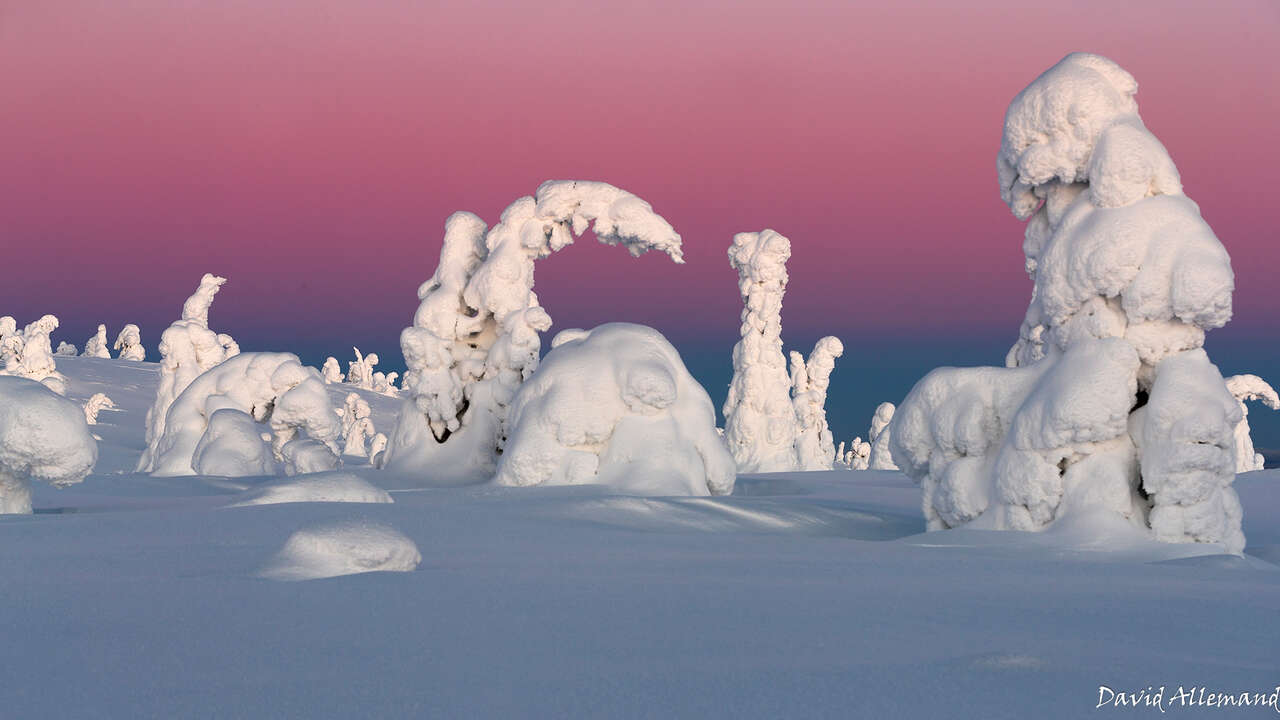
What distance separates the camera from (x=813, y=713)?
10.5 feet

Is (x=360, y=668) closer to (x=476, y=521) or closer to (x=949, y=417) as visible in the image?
(x=476, y=521)

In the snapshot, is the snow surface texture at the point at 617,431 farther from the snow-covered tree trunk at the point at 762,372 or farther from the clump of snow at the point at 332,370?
the clump of snow at the point at 332,370

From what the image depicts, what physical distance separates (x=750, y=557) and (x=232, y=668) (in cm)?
356

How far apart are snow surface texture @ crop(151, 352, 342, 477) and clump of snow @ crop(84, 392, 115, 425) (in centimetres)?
1735

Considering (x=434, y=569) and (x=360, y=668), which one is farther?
(x=434, y=569)

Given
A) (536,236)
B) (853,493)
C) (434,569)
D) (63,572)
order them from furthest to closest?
(536,236) < (853,493) < (434,569) < (63,572)

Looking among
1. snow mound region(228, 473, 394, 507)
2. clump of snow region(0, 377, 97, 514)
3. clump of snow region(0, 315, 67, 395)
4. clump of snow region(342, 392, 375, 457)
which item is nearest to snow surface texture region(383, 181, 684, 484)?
snow mound region(228, 473, 394, 507)

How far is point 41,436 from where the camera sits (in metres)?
7.55

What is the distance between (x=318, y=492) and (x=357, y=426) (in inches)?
1576

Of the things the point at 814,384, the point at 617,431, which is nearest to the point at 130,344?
the point at 814,384

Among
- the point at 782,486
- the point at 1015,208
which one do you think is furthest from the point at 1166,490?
the point at 782,486

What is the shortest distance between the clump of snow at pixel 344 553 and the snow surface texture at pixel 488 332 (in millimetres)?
9516

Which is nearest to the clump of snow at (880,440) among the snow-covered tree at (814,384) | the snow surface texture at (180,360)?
the snow-covered tree at (814,384)

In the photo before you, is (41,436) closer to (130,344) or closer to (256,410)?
(256,410)
